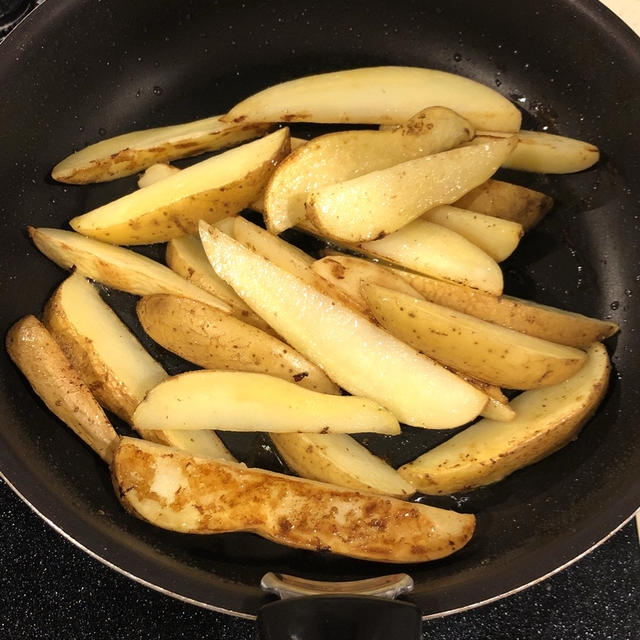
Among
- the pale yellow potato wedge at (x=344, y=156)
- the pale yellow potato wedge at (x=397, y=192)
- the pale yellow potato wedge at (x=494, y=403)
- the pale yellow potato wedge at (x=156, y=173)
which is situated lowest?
the pale yellow potato wedge at (x=494, y=403)

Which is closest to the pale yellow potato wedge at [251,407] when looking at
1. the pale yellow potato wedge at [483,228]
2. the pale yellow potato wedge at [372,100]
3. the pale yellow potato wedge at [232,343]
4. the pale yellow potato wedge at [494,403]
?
the pale yellow potato wedge at [232,343]

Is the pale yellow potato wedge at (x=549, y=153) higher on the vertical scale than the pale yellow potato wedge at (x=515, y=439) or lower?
higher

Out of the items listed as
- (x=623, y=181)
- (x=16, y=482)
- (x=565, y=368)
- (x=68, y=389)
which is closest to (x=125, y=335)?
(x=68, y=389)

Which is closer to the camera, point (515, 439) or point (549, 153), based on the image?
point (515, 439)

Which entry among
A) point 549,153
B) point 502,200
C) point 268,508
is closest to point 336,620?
point 268,508

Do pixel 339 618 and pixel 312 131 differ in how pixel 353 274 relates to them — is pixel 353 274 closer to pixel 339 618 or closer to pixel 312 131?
pixel 312 131

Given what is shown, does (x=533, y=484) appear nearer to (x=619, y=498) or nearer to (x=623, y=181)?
(x=619, y=498)

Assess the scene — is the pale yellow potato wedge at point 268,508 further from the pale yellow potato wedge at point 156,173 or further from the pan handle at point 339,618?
the pale yellow potato wedge at point 156,173
